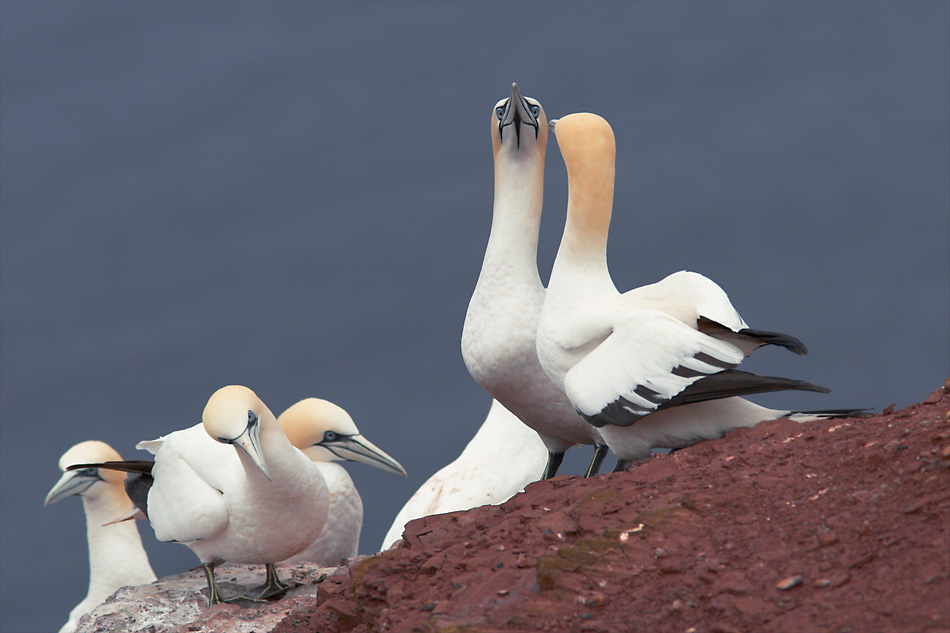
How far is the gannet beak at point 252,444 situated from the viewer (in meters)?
4.45

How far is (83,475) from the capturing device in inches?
311

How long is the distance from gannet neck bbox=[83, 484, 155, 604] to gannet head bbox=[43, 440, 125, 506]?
0.14 m

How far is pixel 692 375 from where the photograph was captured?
3.57 metres

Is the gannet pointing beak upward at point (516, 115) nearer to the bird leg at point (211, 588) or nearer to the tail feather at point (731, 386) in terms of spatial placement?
the tail feather at point (731, 386)

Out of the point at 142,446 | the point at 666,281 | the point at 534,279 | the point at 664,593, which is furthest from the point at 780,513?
the point at 142,446

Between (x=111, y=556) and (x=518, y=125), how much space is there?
4582mm

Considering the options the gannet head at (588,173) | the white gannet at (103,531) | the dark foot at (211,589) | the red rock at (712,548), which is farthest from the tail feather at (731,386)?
the white gannet at (103,531)

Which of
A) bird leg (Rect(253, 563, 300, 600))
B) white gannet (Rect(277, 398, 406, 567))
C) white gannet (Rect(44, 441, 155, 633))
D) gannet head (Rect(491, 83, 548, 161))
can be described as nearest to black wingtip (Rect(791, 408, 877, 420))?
gannet head (Rect(491, 83, 548, 161))

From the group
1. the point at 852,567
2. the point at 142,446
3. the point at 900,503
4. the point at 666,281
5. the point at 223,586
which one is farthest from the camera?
the point at 142,446

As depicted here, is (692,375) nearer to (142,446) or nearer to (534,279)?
(534,279)

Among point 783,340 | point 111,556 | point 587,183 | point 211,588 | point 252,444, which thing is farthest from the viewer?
point 111,556

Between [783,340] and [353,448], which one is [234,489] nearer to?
[353,448]

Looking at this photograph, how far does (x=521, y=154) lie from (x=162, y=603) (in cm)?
234

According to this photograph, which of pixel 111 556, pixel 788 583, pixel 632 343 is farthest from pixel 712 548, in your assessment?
pixel 111 556
